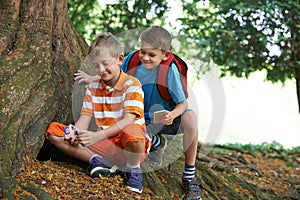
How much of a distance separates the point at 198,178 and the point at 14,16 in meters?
2.27

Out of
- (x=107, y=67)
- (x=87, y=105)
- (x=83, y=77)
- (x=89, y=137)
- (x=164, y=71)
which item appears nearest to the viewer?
(x=89, y=137)

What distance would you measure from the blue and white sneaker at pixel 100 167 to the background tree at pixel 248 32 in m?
3.71

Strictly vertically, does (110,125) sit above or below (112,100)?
below

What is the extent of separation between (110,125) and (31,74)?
0.70m

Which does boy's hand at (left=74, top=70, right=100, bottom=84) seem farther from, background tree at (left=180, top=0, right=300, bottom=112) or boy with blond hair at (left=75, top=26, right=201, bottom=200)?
background tree at (left=180, top=0, right=300, bottom=112)

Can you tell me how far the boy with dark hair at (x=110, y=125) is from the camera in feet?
10.2

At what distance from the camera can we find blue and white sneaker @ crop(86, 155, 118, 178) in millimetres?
3123

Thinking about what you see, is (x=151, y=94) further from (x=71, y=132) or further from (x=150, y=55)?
(x=71, y=132)

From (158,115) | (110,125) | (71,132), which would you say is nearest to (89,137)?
(71,132)

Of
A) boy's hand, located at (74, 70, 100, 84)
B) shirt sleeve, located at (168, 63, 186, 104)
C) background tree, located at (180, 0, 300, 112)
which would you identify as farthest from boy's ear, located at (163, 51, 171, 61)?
background tree, located at (180, 0, 300, 112)

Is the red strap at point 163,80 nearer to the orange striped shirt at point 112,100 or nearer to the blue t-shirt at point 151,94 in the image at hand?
the blue t-shirt at point 151,94

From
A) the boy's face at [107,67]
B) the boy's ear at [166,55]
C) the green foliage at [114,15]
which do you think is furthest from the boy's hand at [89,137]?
the green foliage at [114,15]

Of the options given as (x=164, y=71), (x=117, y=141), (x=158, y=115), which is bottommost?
(x=117, y=141)

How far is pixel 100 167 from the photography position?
3.15m
